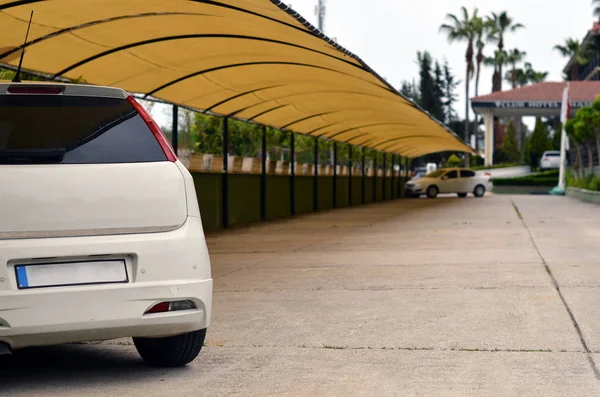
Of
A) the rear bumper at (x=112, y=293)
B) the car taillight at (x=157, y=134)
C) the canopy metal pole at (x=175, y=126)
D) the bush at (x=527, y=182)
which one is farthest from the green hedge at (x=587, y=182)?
the rear bumper at (x=112, y=293)

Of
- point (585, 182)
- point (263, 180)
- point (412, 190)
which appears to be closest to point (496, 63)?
point (412, 190)

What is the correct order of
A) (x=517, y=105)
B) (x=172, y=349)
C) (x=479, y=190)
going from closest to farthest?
(x=172, y=349), (x=479, y=190), (x=517, y=105)

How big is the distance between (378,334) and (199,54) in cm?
741

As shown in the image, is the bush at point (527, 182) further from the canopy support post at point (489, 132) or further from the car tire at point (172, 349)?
the car tire at point (172, 349)

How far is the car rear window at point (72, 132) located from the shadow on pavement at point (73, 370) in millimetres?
1186

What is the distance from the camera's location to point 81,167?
506 cm

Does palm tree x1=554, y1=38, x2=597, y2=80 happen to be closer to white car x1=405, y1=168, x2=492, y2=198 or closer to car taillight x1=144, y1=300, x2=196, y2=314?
white car x1=405, y1=168, x2=492, y2=198

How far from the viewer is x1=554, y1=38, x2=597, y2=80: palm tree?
270 ft

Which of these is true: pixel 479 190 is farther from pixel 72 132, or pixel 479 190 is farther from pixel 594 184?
pixel 72 132

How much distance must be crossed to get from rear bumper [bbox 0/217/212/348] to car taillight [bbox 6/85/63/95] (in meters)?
0.86

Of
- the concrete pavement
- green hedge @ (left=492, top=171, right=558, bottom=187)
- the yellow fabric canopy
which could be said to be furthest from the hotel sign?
the concrete pavement

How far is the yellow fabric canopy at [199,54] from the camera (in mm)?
10250

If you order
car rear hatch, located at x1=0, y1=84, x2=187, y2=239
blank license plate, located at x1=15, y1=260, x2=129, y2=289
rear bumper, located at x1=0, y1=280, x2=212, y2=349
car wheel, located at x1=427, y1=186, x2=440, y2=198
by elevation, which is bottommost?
car wheel, located at x1=427, y1=186, x2=440, y2=198

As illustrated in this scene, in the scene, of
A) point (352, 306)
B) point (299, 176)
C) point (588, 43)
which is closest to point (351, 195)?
point (299, 176)
